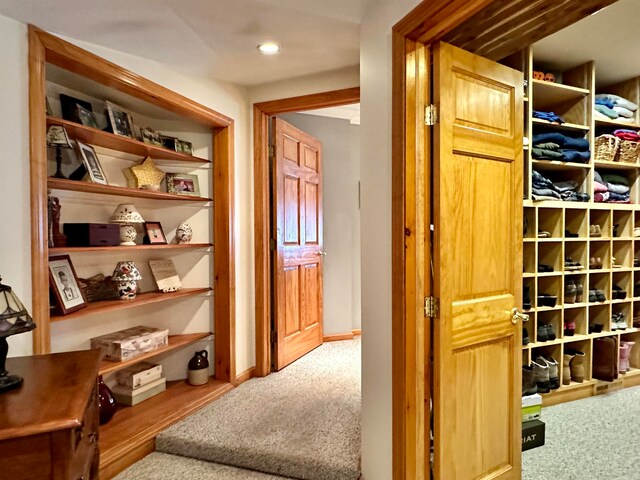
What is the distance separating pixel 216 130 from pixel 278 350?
1845 mm

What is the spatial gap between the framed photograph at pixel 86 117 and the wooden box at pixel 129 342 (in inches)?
51.9

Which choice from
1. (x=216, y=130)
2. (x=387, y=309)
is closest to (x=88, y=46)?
(x=216, y=130)

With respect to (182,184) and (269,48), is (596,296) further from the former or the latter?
(182,184)

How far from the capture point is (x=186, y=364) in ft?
9.36

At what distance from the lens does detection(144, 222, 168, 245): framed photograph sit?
2.59m

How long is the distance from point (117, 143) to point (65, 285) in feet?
3.05

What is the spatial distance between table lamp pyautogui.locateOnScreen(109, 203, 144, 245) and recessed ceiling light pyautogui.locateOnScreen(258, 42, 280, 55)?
1318 millimetres

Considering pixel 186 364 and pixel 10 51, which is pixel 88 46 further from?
pixel 186 364

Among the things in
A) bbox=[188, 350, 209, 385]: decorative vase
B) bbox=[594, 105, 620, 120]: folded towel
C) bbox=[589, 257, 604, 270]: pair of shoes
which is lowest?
bbox=[188, 350, 209, 385]: decorative vase

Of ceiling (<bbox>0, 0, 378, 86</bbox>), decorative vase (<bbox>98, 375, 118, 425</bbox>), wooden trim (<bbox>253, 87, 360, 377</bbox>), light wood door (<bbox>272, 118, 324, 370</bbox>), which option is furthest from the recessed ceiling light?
decorative vase (<bbox>98, 375, 118, 425</bbox>)

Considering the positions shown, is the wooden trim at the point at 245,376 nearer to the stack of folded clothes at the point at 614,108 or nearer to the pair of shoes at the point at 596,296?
the pair of shoes at the point at 596,296

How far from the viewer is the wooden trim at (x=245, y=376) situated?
9.24 ft

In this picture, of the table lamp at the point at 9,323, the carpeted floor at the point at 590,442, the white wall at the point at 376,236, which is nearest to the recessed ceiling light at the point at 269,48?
the white wall at the point at 376,236

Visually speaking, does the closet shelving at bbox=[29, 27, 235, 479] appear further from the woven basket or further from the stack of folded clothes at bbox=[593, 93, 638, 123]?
the woven basket
